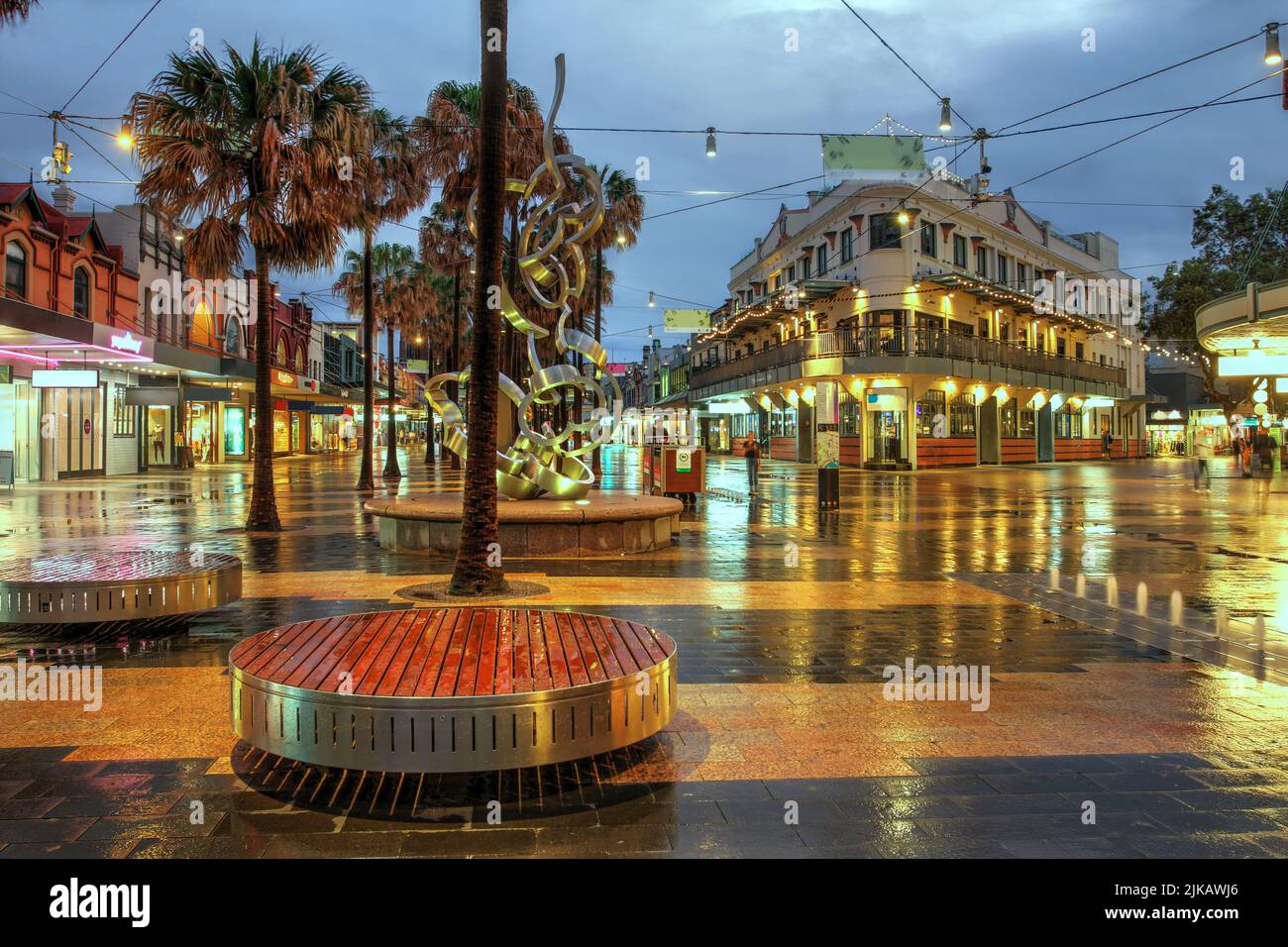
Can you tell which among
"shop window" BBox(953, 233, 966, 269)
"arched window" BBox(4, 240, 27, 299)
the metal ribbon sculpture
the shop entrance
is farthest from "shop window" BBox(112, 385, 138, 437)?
"shop window" BBox(953, 233, 966, 269)

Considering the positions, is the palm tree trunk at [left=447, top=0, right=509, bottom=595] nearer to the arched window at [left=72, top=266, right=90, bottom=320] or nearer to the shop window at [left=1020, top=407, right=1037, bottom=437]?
the arched window at [left=72, top=266, right=90, bottom=320]

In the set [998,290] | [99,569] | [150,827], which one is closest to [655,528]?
[99,569]

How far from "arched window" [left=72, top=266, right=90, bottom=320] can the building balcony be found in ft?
99.6

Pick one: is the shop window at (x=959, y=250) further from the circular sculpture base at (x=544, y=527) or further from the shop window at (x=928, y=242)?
the circular sculpture base at (x=544, y=527)

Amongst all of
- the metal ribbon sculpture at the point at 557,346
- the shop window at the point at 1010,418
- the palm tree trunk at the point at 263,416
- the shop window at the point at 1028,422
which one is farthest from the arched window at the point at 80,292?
the shop window at the point at 1028,422

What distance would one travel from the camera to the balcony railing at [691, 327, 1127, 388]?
137 feet

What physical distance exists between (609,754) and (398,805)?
117cm

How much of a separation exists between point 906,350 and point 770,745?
39.2 m

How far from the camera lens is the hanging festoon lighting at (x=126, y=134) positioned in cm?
1389

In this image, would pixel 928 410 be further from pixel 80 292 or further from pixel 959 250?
pixel 80 292

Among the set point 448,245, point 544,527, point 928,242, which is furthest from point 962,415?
point 544,527

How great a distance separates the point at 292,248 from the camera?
15266 millimetres

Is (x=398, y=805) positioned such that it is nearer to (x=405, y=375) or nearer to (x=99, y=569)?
(x=99, y=569)

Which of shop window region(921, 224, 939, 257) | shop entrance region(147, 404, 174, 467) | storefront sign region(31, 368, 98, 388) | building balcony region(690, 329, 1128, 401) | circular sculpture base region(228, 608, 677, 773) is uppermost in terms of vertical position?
shop window region(921, 224, 939, 257)
